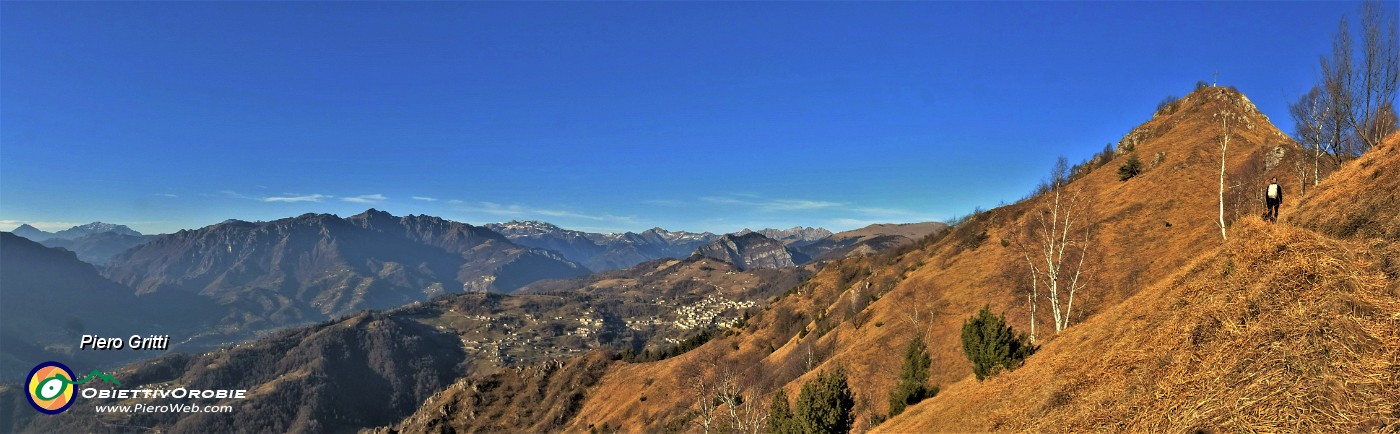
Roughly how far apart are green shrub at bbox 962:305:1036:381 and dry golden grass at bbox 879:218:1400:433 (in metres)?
5.44

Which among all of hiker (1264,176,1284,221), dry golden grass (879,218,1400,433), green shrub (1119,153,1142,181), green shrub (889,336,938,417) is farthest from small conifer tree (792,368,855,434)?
green shrub (1119,153,1142,181)

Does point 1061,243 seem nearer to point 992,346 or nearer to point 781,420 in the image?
point 992,346

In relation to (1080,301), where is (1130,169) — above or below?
above

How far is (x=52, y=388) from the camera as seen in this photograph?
193 ft

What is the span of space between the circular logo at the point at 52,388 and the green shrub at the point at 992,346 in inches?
3528

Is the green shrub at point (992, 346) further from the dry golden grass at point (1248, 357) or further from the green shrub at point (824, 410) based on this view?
the green shrub at point (824, 410)

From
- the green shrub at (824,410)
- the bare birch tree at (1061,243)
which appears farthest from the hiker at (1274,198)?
the green shrub at (824,410)

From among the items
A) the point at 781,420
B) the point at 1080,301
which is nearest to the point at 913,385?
the point at 781,420

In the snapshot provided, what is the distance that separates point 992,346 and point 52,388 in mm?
94081

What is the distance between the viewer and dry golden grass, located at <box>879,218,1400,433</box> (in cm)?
948

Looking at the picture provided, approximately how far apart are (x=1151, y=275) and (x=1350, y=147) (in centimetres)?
1288

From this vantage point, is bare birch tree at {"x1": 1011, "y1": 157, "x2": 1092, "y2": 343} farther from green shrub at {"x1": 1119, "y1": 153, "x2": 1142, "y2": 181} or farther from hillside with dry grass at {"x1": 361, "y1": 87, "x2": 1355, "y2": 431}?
green shrub at {"x1": 1119, "y1": 153, "x2": 1142, "y2": 181}

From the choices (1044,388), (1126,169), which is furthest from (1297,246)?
(1126,169)

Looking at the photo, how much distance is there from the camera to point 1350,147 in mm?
32875
